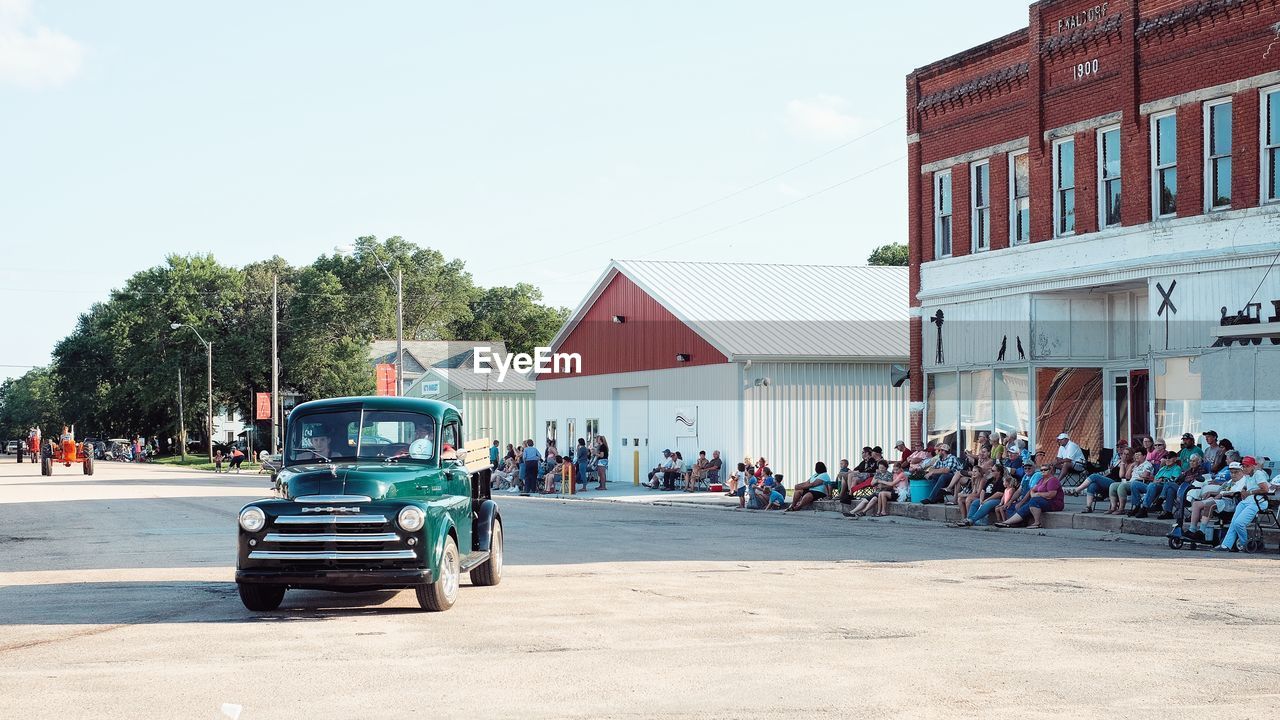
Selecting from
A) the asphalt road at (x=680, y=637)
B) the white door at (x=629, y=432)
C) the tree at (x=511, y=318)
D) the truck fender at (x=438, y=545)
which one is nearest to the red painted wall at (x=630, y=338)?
the white door at (x=629, y=432)

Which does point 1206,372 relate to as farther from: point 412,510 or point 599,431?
point 599,431

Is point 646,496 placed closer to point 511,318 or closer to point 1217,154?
point 1217,154

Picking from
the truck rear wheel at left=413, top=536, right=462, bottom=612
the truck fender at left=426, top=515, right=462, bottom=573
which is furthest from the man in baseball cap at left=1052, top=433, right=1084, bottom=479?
the truck fender at left=426, top=515, right=462, bottom=573

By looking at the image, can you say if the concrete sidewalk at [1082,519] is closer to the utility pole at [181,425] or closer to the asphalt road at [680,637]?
the asphalt road at [680,637]

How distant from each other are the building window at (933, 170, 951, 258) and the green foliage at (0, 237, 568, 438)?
63.9 meters

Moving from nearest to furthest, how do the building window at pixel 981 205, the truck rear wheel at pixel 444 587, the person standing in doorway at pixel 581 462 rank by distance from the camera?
the truck rear wheel at pixel 444 587
the building window at pixel 981 205
the person standing in doorway at pixel 581 462

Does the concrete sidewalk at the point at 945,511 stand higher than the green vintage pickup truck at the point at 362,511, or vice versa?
the green vintage pickup truck at the point at 362,511

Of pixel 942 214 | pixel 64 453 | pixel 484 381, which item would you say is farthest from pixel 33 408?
pixel 942 214

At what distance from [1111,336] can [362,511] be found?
21002mm

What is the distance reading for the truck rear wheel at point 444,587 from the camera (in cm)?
1297

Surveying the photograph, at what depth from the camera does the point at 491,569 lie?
15172 mm

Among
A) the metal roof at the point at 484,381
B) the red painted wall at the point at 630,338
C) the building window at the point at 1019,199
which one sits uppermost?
the building window at the point at 1019,199

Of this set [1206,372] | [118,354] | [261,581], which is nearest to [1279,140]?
[1206,372]

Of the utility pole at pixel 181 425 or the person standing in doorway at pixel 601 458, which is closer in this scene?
the person standing in doorway at pixel 601 458
